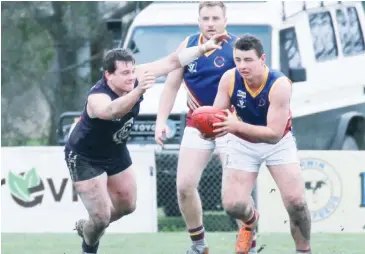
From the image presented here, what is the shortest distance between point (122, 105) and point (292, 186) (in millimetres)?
1403

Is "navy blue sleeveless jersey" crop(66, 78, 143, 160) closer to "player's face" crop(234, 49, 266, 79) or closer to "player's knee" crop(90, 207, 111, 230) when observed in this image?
"player's knee" crop(90, 207, 111, 230)

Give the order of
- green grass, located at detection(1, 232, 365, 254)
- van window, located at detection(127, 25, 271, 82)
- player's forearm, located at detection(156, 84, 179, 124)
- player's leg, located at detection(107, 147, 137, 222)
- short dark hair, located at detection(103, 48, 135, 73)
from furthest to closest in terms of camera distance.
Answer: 1. van window, located at detection(127, 25, 271, 82)
2. green grass, located at detection(1, 232, 365, 254)
3. player's forearm, located at detection(156, 84, 179, 124)
4. player's leg, located at detection(107, 147, 137, 222)
5. short dark hair, located at detection(103, 48, 135, 73)

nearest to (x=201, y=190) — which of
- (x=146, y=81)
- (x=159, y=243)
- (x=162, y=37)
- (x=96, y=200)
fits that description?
(x=162, y=37)

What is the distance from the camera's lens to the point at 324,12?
1529cm

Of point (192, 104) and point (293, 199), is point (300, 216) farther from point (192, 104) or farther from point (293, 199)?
point (192, 104)

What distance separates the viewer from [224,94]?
9.30 meters

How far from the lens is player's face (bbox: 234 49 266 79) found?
9047mm

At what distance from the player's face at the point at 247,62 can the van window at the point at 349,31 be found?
661cm

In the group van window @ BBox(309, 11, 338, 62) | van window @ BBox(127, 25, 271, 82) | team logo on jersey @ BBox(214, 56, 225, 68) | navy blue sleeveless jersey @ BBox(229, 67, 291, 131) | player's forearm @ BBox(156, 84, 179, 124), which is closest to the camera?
navy blue sleeveless jersey @ BBox(229, 67, 291, 131)

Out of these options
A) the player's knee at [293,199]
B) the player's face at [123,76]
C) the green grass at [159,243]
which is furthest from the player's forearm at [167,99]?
the green grass at [159,243]

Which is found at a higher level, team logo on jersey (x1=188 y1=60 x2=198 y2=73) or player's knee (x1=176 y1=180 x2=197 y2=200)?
team logo on jersey (x1=188 y1=60 x2=198 y2=73)

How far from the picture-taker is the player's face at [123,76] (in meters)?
9.46

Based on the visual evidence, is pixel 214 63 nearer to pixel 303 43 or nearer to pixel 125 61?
pixel 125 61

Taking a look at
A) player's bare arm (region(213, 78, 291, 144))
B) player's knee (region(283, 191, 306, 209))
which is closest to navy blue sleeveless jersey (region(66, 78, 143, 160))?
player's bare arm (region(213, 78, 291, 144))
